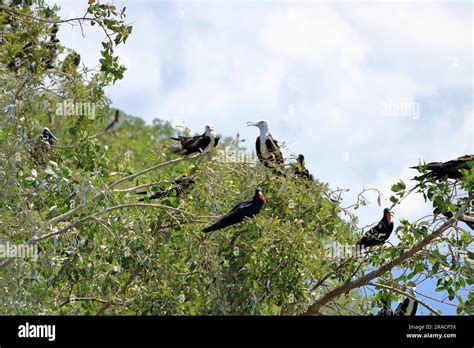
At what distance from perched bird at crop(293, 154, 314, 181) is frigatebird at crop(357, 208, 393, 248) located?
91 centimetres

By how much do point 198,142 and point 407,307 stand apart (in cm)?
326

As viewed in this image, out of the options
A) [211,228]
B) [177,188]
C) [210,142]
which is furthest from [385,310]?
[210,142]

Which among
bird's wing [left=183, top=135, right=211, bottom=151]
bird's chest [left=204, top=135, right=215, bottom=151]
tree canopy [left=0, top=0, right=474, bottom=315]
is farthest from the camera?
bird's wing [left=183, top=135, right=211, bottom=151]

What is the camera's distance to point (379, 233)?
484 inches

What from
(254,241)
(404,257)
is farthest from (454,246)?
(254,241)

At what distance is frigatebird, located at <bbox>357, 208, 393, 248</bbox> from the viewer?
12.0 metres

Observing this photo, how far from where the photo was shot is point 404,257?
11.6 m

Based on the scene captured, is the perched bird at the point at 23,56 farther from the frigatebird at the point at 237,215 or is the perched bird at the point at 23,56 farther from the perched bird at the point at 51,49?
the frigatebird at the point at 237,215

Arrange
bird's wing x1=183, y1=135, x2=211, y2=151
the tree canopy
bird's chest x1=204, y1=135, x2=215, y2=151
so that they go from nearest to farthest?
the tree canopy → bird's chest x1=204, y1=135, x2=215, y2=151 → bird's wing x1=183, y1=135, x2=211, y2=151

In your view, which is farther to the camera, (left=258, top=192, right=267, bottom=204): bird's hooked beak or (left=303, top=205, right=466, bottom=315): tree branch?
(left=258, top=192, right=267, bottom=204): bird's hooked beak

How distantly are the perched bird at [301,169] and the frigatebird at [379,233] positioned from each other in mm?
915

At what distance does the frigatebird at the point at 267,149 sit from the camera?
12148 mm

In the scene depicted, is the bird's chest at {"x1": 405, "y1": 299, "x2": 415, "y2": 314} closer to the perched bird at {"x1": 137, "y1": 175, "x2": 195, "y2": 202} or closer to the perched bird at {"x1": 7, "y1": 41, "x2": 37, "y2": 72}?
the perched bird at {"x1": 137, "y1": 175, "x2": 195, "y2": 202}

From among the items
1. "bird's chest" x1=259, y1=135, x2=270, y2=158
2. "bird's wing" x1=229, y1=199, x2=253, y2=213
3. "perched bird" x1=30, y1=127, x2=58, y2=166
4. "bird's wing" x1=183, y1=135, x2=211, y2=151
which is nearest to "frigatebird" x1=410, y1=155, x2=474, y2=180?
"bird's wing" x1=229, y1=199, x2=253, y2=213
